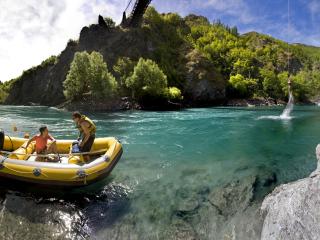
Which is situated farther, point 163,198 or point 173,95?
point 173,95

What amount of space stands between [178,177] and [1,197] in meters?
5.87

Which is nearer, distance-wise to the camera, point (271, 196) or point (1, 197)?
point (271, 196)

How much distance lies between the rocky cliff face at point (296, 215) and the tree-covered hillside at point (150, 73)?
139 ft

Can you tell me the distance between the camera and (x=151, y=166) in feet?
43.0

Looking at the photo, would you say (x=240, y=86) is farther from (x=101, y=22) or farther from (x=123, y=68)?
(x=101, y=22)

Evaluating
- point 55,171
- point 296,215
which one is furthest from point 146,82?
point 296,215

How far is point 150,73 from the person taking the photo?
174ft

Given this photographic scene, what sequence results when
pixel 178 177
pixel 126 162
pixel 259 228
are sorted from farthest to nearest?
pixel 126 162, pixel 178 177, pixel 259 228

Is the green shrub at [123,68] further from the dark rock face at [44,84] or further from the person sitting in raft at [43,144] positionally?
the person sitting in raft at [43,144]

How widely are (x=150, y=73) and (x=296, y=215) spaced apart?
47496 millimetres

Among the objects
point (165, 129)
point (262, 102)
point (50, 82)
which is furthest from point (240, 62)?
point (165, 129)

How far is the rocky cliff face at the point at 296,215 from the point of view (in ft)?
20.6

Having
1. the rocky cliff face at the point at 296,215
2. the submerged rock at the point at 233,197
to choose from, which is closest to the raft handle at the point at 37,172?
the submerged rock at the point at 233,197

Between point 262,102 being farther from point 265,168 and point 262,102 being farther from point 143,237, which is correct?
point 143,237
